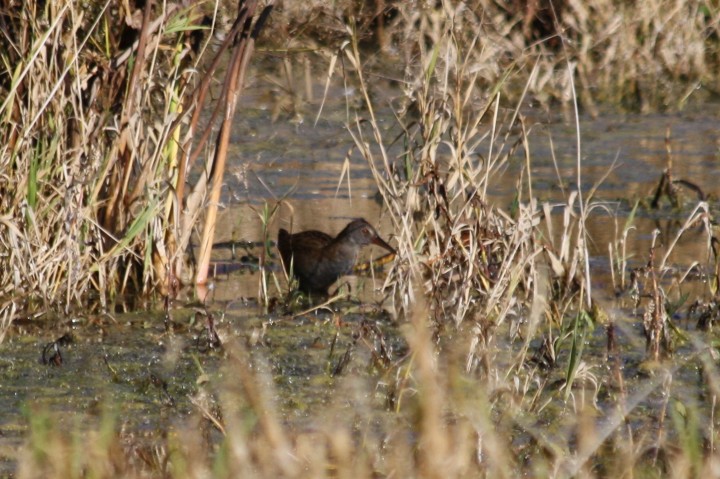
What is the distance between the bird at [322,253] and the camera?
20.2 feet

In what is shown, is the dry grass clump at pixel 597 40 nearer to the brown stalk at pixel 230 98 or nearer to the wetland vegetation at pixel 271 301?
the wetland vegetation at pixel 271 301

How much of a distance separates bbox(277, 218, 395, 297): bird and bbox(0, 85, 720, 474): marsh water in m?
0.15

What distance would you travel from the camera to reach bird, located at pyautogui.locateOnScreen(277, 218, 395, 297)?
6.17 meters

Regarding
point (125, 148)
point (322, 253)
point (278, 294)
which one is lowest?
point (278, 294)

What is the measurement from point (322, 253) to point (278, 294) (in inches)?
13.8

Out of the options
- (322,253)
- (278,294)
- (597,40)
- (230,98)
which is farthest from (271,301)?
(597,40)

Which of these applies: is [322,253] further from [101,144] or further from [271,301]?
[101,144]

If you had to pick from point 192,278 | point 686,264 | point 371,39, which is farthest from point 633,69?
point 192,278

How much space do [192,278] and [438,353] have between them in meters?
1.50

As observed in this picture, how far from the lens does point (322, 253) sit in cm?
614

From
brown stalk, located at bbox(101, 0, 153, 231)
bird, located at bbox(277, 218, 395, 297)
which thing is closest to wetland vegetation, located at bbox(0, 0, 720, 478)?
brown stalk, located at bbox(101, 0, 153, 231)

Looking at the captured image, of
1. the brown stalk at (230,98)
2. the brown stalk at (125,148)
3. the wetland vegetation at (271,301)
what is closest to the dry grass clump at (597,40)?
the wetland vegetation at (271,301)

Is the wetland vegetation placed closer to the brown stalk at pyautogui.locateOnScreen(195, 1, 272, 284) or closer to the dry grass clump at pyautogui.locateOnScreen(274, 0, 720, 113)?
the brown stalk at pyautogui.locateOnScreen(195, 1, 272, 284)

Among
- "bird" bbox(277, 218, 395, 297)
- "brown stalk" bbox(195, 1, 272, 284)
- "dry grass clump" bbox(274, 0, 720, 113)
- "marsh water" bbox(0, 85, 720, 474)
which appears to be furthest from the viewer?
"dry grass clump" bbox(274, 0, 720, 113)
